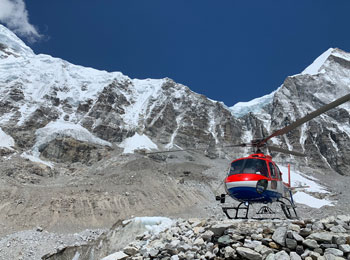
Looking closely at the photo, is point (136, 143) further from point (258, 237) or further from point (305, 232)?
point (305, 232)

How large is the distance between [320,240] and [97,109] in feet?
309

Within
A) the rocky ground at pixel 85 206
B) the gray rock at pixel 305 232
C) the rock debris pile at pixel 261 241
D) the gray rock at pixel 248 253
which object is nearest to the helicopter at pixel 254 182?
the rock debris pile at pixel 261 241

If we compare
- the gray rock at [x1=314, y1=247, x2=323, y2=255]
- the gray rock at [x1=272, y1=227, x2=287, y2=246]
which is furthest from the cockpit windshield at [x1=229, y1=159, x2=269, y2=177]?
the gray rock at [x1=314, y1=247, x2=323, y2=255]

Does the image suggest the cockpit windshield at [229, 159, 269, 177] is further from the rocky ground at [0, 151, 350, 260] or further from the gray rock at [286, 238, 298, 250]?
the rocky ground at [0, 151, 350, 260]

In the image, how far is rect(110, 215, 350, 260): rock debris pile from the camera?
573 cm

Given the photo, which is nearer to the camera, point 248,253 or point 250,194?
point 248,253

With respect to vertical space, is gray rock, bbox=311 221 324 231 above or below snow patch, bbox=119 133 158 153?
below

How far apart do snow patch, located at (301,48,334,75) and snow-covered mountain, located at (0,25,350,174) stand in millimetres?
2363

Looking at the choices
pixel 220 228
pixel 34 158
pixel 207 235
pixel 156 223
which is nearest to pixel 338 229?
pixel 220 228

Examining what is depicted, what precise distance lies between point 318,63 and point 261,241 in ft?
513

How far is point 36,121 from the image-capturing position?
80.9 m

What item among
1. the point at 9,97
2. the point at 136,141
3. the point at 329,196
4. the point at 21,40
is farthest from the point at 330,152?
the point at 21,40

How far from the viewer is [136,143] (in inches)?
3388

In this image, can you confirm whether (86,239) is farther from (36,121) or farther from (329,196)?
(36,121)
